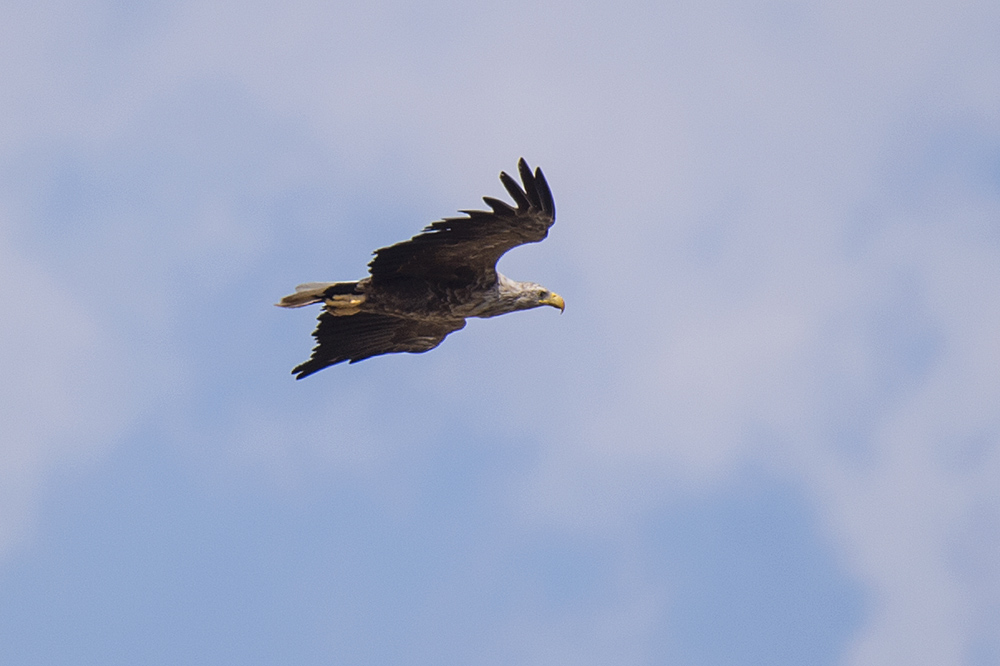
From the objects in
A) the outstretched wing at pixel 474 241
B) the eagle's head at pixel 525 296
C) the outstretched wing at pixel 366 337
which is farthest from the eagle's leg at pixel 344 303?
the eagle's head at pixel 525 296

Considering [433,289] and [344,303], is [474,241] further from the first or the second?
[344,303]

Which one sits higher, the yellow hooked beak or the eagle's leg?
the yellow hooked beak

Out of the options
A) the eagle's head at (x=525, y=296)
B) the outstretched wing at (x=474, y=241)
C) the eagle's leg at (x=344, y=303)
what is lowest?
the eagle's leg at (x=344, y=303)

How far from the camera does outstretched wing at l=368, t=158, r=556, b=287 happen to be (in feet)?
43.8

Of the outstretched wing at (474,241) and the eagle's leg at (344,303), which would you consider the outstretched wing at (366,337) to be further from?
the outstretched wing at (474,241)

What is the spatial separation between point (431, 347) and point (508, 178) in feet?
10.4

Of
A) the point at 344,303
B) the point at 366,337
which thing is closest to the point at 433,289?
the point at 344,303

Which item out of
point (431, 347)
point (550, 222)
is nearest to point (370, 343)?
point (431, 347)

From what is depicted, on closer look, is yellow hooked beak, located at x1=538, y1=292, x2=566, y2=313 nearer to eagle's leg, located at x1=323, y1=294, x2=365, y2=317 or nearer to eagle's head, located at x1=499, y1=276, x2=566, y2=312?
eagle's head, located at x1=499, y1=276, x2=566, y2=312

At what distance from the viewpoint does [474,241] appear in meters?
14.0

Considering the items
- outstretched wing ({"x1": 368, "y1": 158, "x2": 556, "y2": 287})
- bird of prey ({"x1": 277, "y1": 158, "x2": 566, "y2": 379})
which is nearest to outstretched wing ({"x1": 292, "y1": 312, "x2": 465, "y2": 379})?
bird of prey ({"x1": 277, "y1": 158, "x2": 566, "y2": 379})

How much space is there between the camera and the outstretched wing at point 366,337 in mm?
15625

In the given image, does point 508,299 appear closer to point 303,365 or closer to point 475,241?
point 475,241

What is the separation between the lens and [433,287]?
1471 centimetres
